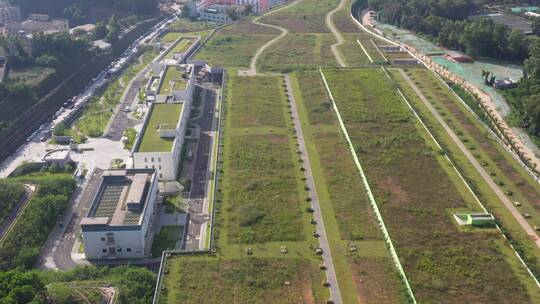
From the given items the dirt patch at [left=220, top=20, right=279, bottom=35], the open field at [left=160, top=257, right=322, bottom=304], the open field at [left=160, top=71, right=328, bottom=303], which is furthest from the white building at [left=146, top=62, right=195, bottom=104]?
the open field at [left=160, top=257, right=322, bottom=304]

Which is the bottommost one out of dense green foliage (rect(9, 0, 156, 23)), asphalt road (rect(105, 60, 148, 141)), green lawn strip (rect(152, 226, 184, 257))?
green lawn strip (rect(152, 226, 184, 257))

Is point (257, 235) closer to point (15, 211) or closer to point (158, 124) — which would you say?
point (158, 124)

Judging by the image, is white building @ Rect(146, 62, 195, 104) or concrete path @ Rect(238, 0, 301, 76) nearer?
white building @ Rect(146, 62, 195, 104)

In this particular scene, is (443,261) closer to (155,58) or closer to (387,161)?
(387,161)

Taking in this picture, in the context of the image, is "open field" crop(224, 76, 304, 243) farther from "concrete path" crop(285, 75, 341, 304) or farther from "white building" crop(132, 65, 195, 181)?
"white building" crop(132, 65, 195, 181)

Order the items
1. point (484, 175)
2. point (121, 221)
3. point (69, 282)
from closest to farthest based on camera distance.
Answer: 1. point (69, 282)
2. point (121, 221)
3. point (484, 175)

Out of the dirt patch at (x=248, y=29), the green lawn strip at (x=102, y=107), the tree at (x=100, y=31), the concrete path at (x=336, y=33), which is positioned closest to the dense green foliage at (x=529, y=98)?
the concrete path at (x=336, y=33)

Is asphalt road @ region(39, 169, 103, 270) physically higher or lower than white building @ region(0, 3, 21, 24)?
lower

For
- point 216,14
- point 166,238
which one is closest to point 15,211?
point 166,238
